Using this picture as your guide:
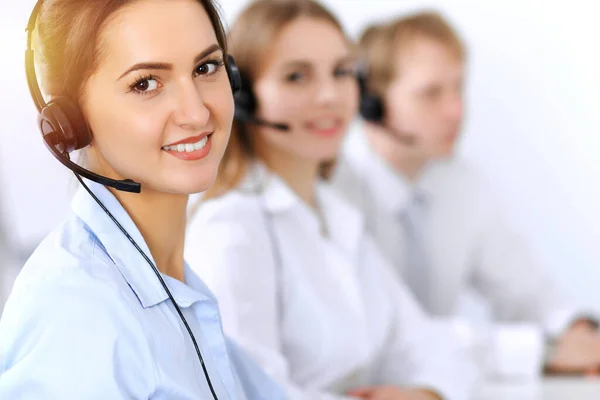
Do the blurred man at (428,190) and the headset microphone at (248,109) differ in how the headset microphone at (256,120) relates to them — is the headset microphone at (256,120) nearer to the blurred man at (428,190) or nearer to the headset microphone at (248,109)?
the headset microphone at (248,109)

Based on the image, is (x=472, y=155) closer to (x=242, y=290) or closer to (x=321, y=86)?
(x=321, y=86)

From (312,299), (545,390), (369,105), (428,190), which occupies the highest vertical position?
(369,105)

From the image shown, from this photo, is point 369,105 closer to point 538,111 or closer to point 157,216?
point 538,111

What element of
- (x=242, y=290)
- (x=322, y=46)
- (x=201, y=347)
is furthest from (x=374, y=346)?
(x=201, y=347)

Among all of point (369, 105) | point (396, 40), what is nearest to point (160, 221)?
point (369, 105)

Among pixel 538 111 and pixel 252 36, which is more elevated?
pixel 252 36

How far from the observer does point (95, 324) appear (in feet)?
1.84

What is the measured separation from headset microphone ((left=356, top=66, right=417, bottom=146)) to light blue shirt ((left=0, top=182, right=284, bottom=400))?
1169 millimetres

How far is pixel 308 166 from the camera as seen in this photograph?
1.25 meters

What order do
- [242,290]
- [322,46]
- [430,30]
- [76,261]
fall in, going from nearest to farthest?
[76,261] → [242,290] → [322,46] → [430,30]

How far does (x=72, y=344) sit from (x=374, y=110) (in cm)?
132

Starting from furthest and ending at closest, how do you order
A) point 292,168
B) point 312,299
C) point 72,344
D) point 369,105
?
point 369,105 < point 292,168 < point 312,299 < point 72,344

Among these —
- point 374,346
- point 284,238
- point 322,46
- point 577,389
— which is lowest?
point 577,389

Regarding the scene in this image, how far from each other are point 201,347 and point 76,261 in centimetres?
15
